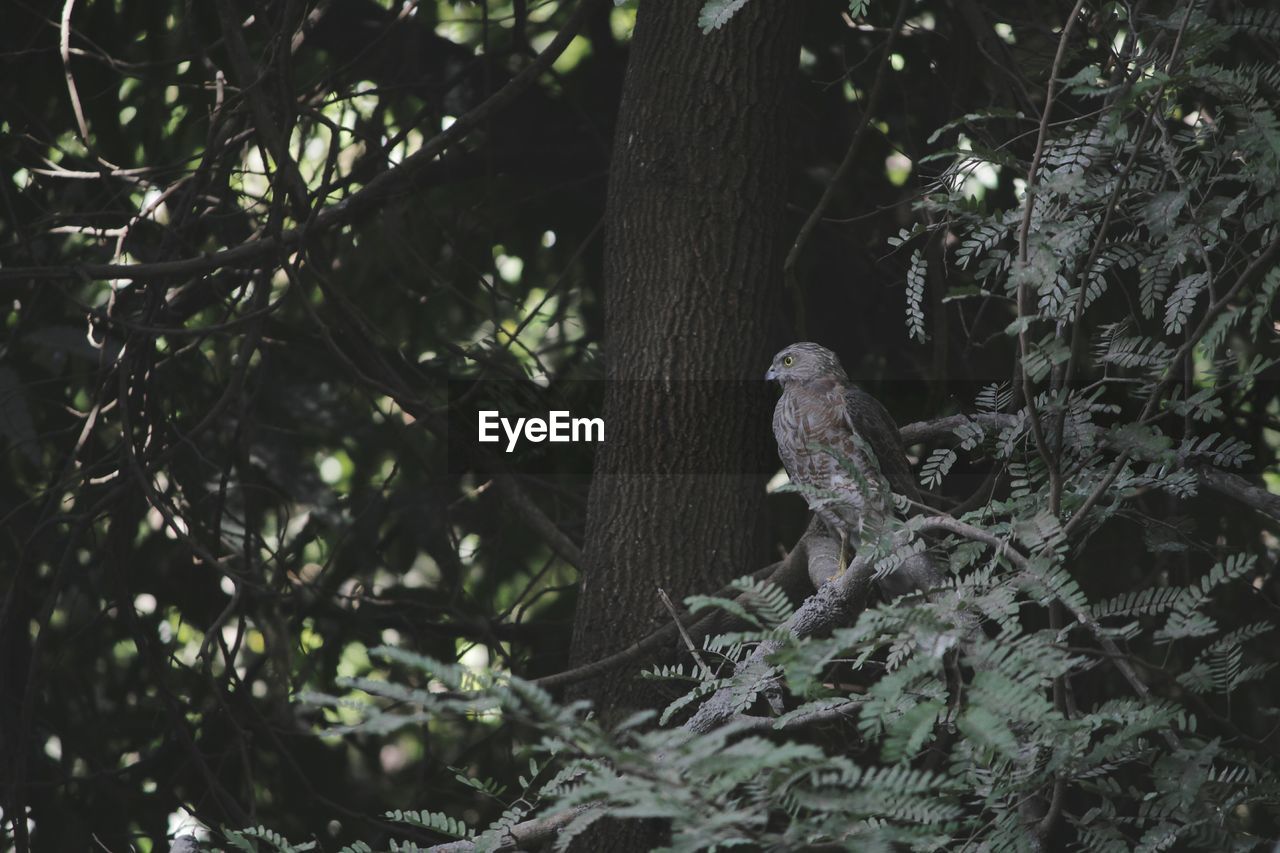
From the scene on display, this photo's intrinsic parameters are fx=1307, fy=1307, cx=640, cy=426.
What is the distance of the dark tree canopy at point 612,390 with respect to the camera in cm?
213

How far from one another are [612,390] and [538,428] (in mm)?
852

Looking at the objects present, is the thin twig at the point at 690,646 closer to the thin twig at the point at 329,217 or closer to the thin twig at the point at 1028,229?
the thin twig at the point at 1028,229

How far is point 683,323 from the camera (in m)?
3.43

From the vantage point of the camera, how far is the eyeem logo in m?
4.25

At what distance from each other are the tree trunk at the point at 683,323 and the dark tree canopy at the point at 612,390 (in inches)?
0.4

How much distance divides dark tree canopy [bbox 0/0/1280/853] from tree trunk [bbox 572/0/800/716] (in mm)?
11

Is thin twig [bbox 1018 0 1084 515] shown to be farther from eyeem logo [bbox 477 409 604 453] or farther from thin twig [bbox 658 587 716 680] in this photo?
eyeem logo [bbox 477 409 604 453]

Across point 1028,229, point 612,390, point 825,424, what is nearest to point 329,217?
point 612,390

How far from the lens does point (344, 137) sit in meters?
5.48

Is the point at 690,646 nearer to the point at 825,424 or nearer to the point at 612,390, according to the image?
the point at 612,390

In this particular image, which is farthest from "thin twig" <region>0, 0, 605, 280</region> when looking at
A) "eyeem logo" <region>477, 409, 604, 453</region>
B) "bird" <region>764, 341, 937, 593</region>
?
"bird" <region>764, 341, 937, 593</region>

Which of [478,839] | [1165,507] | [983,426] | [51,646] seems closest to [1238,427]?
[1165,507]

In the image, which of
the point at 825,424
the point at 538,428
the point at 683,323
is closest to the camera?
the point at 683,323

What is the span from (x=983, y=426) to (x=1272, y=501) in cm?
55
